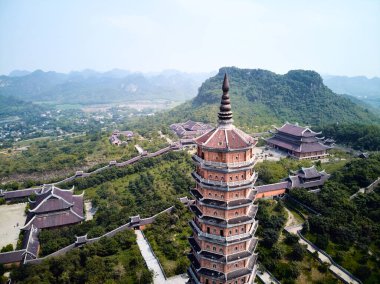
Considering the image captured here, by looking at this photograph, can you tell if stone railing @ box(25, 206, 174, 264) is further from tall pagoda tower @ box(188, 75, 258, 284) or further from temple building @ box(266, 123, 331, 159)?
temple building @ box(266, 123, 331, 159)

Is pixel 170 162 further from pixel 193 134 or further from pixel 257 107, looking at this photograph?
pixel 257 107

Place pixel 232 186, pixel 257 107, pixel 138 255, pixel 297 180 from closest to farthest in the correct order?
1. pixel 232 186
2. pixel 138 255
3. pixel 297 180
4. pixel 257 107

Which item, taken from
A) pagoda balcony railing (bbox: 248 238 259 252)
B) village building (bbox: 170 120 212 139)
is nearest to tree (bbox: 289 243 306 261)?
pagoda balcony railing (bbox: 248 238 259 252)

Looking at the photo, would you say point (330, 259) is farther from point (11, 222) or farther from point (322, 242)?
point (11, 222)

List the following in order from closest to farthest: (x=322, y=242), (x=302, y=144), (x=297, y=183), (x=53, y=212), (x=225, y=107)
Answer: (x=225, y=107) → (x=322, y=242) → (x=53, y=212) → (x=297, y=183) → (x=302, y=144)

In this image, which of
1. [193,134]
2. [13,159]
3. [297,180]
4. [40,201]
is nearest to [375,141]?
[297,180]

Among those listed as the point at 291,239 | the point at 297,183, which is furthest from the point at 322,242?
the point at 297,183

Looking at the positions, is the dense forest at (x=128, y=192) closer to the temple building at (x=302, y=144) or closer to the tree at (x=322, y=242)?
the tree at (x=322, y=242)
